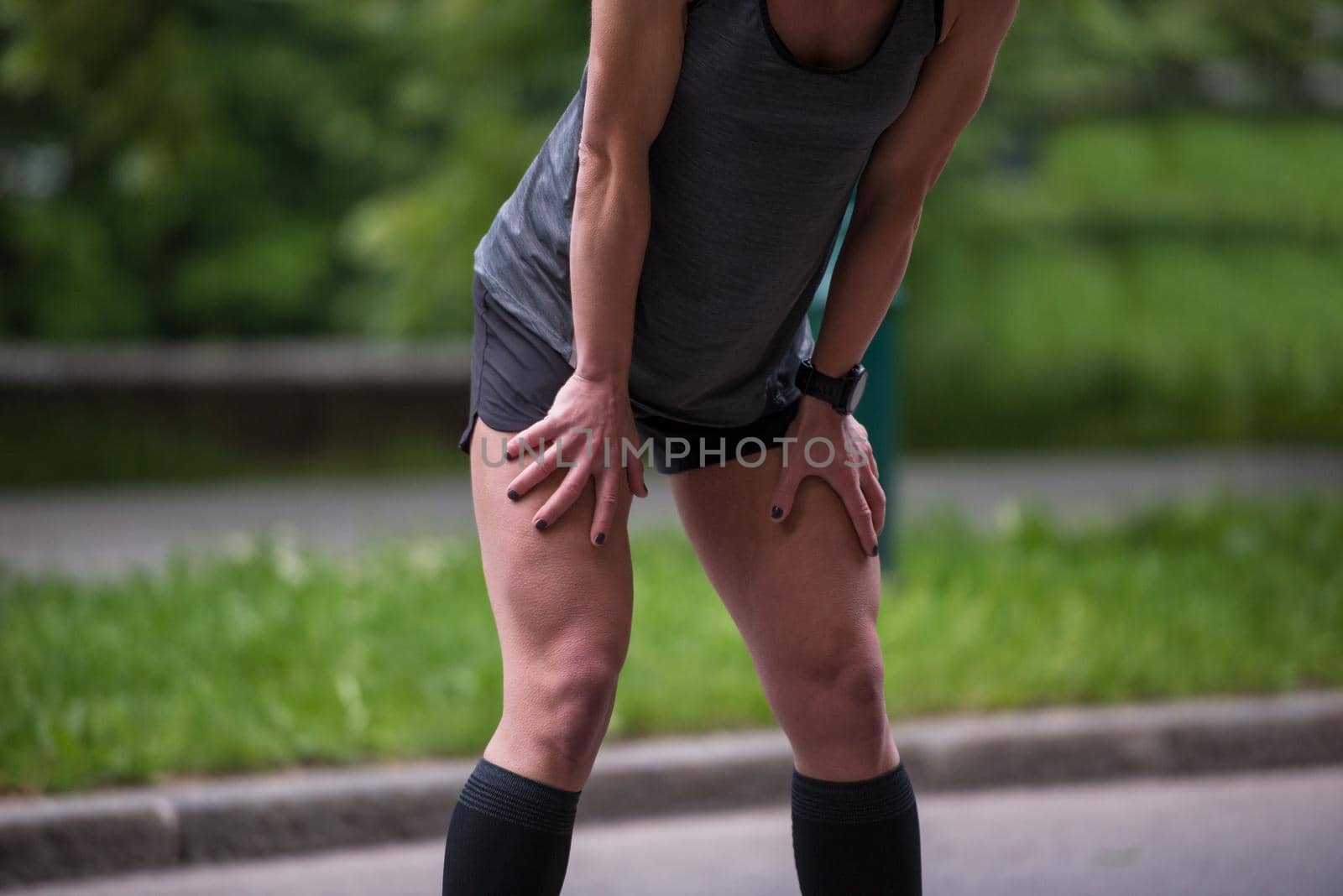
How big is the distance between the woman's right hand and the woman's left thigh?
0.69ft

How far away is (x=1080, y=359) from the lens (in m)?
10.1

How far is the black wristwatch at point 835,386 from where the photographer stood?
2.27m

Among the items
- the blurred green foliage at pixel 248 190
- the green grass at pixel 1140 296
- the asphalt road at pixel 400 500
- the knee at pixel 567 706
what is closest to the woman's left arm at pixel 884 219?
the knee at pixel 567 706

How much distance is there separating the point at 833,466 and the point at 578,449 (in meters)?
0.40

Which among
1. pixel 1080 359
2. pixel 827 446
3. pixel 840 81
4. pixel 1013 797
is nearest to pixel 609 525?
pixel 827 446

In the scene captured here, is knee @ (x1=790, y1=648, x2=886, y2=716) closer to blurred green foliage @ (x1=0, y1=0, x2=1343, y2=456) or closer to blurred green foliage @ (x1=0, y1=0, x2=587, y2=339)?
blurred green foliage @ (x1=0, y1=0, x2=1343, y2=456)

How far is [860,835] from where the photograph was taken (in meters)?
2.20

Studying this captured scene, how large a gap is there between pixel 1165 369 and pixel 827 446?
331 inches

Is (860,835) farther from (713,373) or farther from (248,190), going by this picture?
(248,190)

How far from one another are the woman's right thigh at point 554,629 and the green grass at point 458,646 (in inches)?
87.4

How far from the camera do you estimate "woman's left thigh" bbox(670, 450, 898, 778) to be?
2148 mm

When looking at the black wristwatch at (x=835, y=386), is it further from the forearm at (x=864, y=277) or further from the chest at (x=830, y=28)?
the chest at (x=830, y=28)

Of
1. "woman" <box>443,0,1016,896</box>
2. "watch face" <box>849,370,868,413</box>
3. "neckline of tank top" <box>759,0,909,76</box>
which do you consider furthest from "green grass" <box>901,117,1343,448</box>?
"neckline of tank top" <box>759,0,909,76</box>

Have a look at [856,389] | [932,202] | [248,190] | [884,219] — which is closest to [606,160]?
[884,219]
